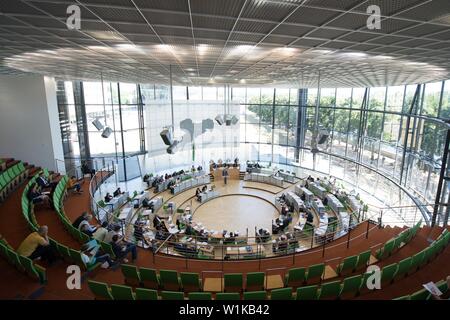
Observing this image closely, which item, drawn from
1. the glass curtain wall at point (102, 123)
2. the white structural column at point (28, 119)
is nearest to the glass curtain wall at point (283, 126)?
the glass curtain wall at point (102, 123)

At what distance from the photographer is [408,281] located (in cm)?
661

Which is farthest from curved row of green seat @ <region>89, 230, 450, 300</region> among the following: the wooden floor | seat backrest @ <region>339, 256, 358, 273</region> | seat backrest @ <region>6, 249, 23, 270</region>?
the wooden floor

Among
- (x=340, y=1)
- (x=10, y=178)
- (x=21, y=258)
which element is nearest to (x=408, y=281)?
(x=340, y=1)

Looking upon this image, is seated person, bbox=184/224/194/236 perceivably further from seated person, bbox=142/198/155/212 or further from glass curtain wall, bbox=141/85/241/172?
glass curtain wall, bbox=141/85/241/172

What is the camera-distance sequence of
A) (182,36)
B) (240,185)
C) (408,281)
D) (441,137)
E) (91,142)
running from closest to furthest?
(182,36)
(408,281)
(441,137)
(91,142)
(240,185)

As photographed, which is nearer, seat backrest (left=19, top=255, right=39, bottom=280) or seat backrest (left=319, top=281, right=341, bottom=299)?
seat backrest (left=19, top=255, right=39, bottom=280)

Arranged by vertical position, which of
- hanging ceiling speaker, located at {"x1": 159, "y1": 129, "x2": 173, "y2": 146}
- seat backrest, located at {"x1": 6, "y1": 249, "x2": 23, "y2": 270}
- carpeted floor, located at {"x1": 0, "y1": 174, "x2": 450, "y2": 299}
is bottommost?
carpeted floor, located at {"x1": 0, "y1": 174, "x2": 450, "y2": 299}

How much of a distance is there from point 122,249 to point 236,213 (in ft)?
35.5

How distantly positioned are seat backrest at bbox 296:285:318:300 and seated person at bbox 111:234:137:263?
473 centimetres

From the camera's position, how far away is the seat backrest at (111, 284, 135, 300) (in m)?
5.39

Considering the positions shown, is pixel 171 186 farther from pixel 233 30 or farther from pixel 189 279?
pixel 233 30

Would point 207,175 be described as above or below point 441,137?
below
